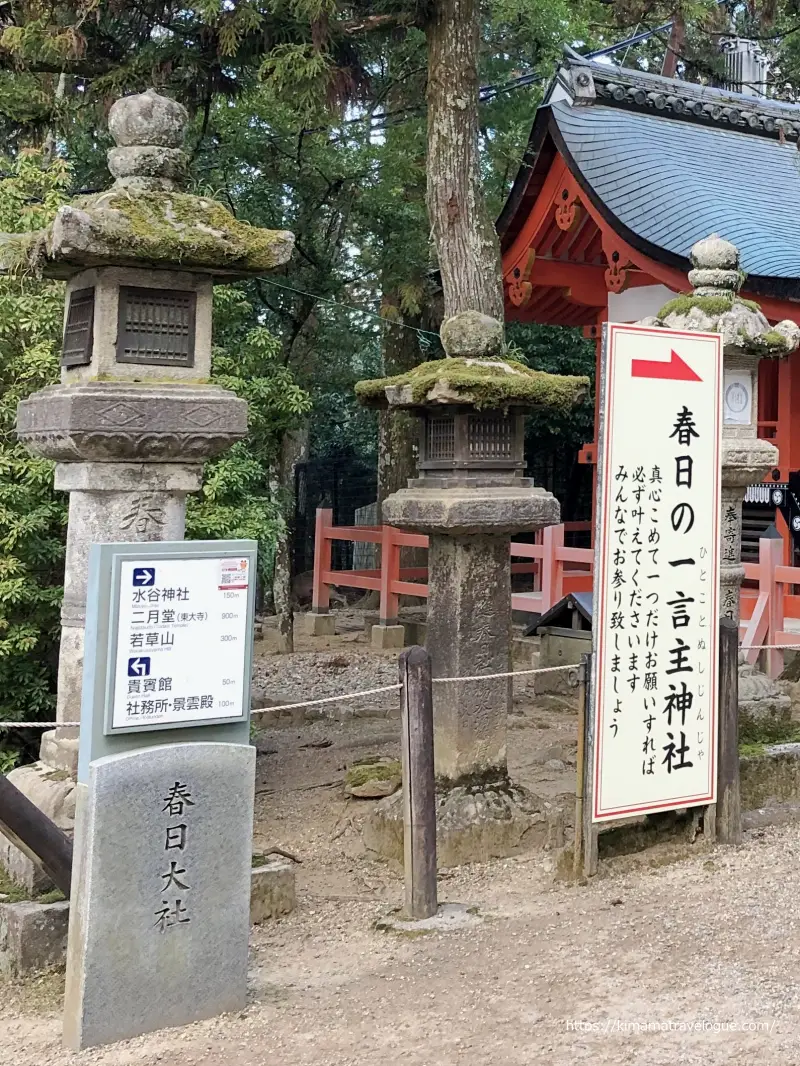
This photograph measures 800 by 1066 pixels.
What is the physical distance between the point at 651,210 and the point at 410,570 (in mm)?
4650

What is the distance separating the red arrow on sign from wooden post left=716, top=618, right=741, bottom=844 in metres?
1.16

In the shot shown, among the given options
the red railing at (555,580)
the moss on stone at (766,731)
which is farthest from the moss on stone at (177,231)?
the red railing at (555,580)

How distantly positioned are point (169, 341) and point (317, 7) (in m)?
4.42

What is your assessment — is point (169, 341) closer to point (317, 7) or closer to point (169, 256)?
point (169, 256)

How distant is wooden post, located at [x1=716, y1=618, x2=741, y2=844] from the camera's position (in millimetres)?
5273

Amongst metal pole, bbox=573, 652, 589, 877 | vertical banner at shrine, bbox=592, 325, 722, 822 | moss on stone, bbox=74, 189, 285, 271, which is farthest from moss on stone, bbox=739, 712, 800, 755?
moss on stone, bbox=74, 189, 285, 271

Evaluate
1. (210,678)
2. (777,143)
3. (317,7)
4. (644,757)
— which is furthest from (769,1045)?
(777,143)

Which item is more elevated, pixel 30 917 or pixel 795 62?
pixel 795 62

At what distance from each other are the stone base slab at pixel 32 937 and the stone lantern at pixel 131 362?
518 millimetres

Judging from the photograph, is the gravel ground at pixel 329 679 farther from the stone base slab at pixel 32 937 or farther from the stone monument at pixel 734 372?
the stone base slab at pixel 32 937

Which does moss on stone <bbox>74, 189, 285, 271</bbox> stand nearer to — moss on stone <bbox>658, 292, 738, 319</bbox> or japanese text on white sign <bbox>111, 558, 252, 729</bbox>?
japanese text on white sign <bbox>111, 558, 252, 729</bbox>

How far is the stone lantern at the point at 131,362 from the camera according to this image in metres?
4.56

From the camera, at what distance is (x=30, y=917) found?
402cm

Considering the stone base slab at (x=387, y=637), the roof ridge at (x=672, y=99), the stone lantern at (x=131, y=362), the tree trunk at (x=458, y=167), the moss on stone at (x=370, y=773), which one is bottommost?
the moss on stone at (x=370, y=773)
